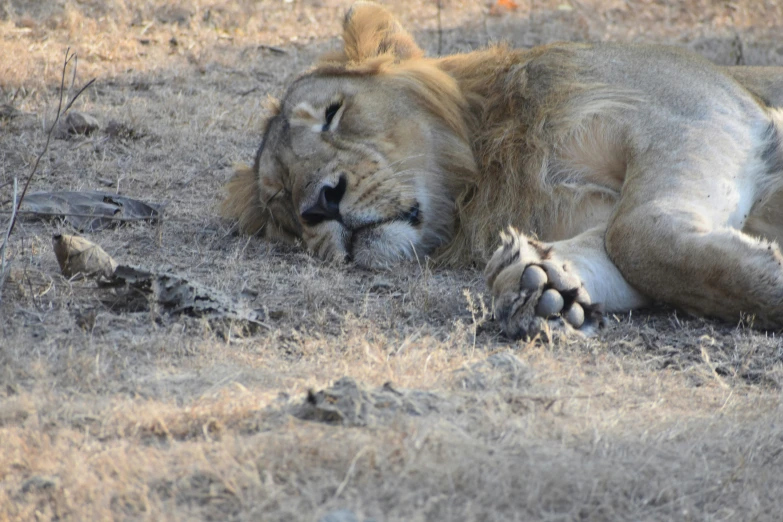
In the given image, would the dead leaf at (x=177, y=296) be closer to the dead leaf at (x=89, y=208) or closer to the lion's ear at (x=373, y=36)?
the dead leaf at (x=89, y=208)

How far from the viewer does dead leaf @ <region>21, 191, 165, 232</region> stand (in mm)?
4273

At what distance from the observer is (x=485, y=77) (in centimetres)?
416

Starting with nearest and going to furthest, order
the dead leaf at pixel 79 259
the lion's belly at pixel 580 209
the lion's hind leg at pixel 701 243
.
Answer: the lion's hind leg at pixel 701 243 → the dead leaf at pixel 79 259 → the lion's belly at pixel 580 209

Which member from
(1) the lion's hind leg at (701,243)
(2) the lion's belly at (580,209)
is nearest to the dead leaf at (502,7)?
(2) the lion's belly at (580,209)

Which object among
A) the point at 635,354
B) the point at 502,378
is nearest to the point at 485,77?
the point at 635,354

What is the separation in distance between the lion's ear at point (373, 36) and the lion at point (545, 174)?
0.01 metres

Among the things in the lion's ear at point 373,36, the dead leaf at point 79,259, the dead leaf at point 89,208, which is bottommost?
the dead leaf at point 89,208

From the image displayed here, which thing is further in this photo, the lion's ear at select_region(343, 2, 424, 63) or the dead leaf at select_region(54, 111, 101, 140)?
the dead leaf at select_region(54, 111, 101, 140)

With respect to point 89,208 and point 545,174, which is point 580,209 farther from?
point 89,208

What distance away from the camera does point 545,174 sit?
373cm

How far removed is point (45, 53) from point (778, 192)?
513cm

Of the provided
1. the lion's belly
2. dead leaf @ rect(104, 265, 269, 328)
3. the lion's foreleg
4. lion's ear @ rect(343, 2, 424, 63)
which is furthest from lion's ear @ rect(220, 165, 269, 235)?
the lion's foreleg

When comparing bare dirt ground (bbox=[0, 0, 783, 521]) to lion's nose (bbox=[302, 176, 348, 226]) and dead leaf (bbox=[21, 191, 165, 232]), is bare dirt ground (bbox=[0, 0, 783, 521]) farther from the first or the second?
lion's nose (bbox=[302, 176, 348, 226])

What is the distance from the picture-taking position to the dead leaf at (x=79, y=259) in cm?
337
